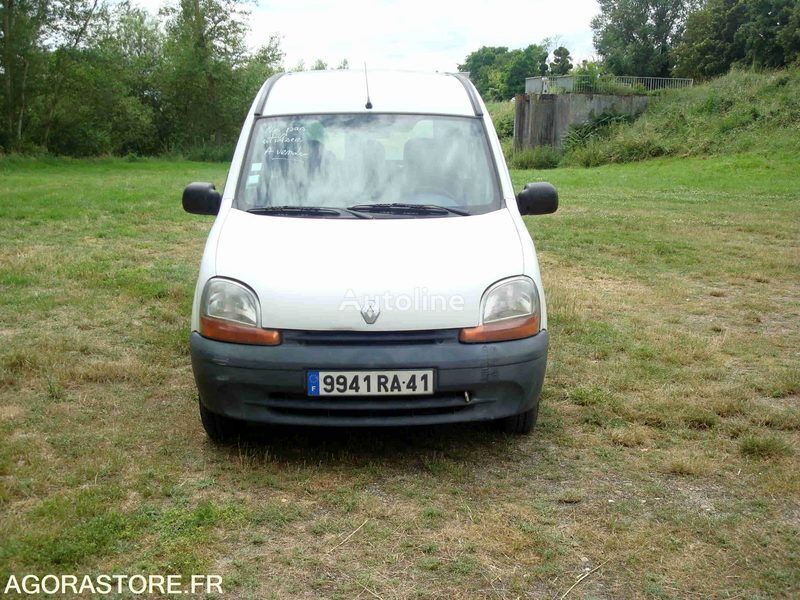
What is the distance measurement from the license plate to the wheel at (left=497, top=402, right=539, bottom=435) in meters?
0.77

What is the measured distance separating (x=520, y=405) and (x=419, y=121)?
196 cm

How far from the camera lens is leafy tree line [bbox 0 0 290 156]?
3319 centimetres

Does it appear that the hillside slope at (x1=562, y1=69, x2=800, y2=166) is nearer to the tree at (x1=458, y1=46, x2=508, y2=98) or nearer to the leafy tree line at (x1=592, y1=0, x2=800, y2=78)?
the leafy tree line at (x1=592, y1=0, x2=800, y2=78)

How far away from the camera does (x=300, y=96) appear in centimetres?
542

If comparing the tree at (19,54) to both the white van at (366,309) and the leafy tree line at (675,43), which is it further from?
the white van at (366,309)

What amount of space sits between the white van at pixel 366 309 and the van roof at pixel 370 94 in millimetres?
614

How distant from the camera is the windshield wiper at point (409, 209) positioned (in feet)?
15.5

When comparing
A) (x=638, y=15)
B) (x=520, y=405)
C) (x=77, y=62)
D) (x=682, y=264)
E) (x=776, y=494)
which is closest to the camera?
(x=776, y=494)

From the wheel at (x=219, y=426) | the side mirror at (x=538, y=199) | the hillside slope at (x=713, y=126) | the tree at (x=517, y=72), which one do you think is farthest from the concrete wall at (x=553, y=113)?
the tree at (x=517, y=72)

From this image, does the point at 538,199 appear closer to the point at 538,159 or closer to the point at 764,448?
the point at 764,448

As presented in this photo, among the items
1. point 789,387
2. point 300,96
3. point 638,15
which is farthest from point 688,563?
point 638,15

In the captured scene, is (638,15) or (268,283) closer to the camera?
(268,283)

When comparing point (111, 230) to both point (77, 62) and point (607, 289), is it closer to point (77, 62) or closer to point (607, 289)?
point (607, 289)

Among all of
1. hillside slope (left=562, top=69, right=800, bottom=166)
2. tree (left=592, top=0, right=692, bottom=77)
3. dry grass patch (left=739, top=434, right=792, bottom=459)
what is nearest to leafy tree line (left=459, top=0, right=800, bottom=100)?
tree (left=592, top=0, right=692, bottom=77)
